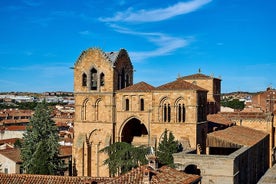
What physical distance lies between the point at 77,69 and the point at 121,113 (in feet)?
21.1

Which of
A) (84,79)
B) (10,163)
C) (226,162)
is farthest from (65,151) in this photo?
(226,162)

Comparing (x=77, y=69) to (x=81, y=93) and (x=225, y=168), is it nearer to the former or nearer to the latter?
(x=81, y=93)

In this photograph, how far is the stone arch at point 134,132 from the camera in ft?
118

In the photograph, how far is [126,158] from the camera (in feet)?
106

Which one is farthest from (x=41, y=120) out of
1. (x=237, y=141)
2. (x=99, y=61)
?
(x=237, y=141)

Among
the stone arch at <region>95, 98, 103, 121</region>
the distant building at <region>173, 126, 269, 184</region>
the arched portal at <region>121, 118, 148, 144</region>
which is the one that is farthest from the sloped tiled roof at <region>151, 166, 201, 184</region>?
the stone arch at <region>95, 98, 103, 121</region>

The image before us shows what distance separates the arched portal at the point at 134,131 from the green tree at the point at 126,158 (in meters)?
3.31

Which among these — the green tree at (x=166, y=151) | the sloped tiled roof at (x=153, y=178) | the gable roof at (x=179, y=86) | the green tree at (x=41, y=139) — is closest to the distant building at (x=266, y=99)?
the gable roof at (x=179, y=86)

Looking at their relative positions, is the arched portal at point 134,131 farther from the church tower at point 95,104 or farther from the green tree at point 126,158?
the green tree at point 126,158

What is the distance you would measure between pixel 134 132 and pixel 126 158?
241 inches

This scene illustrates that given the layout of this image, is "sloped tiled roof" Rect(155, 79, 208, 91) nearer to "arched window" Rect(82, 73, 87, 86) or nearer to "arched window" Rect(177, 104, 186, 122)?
"arched window" Rect(177, 104, 186, 122)

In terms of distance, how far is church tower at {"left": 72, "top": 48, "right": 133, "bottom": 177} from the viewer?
119 feet

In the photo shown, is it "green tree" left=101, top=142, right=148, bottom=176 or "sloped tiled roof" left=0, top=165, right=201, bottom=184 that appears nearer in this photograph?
"sloped tiled roof" left=0, top=165, right=201, bottom=184

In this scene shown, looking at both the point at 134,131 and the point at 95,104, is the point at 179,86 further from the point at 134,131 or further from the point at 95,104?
the point at 95,104
